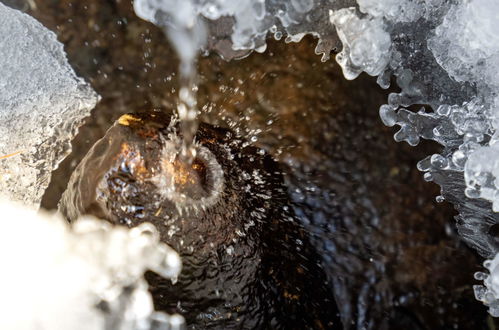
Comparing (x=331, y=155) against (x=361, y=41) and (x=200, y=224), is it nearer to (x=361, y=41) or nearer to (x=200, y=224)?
(x=361, y=41)

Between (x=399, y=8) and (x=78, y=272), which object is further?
(x=78, y=272)

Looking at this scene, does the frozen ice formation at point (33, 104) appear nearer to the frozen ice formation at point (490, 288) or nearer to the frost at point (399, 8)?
the frost at point (399, 8)

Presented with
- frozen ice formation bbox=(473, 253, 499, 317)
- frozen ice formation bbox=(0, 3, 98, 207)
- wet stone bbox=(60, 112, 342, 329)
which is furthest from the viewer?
frozen ice formation bbox=(0, 3, 98, 207)

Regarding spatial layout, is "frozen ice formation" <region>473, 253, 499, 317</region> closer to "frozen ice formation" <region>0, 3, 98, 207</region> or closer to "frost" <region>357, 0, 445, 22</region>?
"frost" <region>357, 0, 445, 22</region>

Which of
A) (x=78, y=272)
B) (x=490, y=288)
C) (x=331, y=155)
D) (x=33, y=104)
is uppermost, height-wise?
(x=331, y=155)

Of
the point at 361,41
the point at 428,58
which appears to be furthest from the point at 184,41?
the point at 428,58

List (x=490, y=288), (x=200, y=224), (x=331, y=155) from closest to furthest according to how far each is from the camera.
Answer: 1. (x=200, y=224)
2. (x=490, y=288)
3. (x=331, y=155)

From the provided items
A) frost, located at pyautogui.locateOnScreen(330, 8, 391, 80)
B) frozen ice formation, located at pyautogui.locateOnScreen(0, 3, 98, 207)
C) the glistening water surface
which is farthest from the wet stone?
frost, located at pyautogui.locateOnScreen(330, 8, 391, 80)
